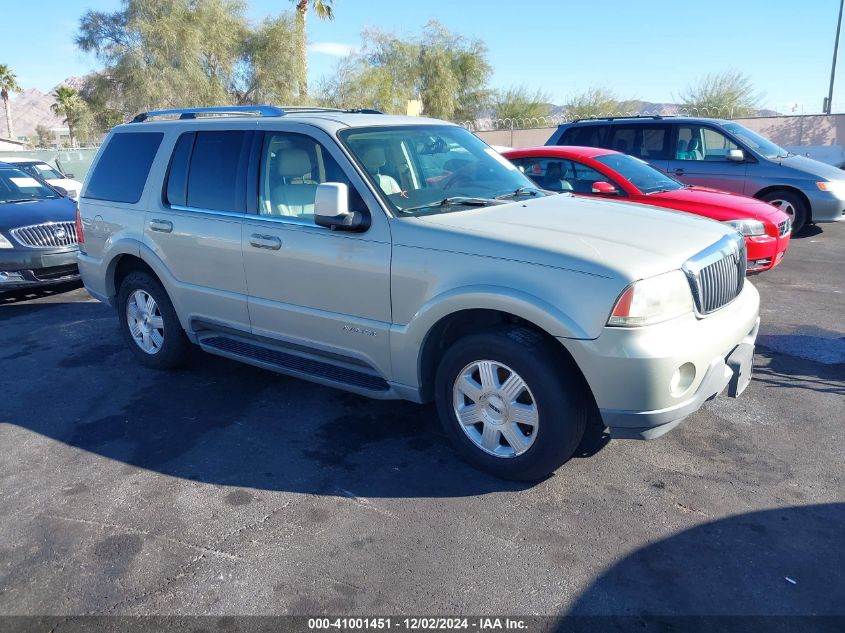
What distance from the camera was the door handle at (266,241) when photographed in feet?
14.4

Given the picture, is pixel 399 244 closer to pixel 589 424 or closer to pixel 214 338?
pixel 589 424

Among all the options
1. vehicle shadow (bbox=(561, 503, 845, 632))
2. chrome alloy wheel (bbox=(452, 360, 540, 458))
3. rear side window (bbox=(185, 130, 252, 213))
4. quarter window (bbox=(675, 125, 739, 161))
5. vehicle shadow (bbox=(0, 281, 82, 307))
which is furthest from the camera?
quarter window (bbox=(675, 125, 739, 161))

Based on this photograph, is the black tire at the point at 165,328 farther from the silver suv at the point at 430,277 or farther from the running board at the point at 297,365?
the running board at the point at 297,365

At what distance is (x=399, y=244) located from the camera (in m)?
3.86

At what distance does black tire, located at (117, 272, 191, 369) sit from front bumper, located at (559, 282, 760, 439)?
3285mm

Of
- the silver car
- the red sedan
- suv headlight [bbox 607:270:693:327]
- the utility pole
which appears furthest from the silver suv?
the utility pole

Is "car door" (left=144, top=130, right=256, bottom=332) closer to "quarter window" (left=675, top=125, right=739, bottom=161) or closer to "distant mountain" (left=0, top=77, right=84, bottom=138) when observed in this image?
"quarter window" (left=675, top=125, right=739, bottom=161)

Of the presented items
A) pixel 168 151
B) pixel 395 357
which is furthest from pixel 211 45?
pixel 395 357

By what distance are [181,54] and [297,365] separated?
3330cm

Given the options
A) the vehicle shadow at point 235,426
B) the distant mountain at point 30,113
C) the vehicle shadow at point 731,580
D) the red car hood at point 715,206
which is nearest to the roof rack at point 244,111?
the vehicle shadow at point 235,426

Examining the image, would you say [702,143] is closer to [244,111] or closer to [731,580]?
[244,111]

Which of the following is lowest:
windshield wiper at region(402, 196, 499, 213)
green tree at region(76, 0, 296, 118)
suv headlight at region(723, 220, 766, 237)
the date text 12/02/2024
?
the date text 12/02/2024

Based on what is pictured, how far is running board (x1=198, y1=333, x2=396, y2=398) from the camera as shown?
4219mm

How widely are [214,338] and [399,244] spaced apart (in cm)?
196
